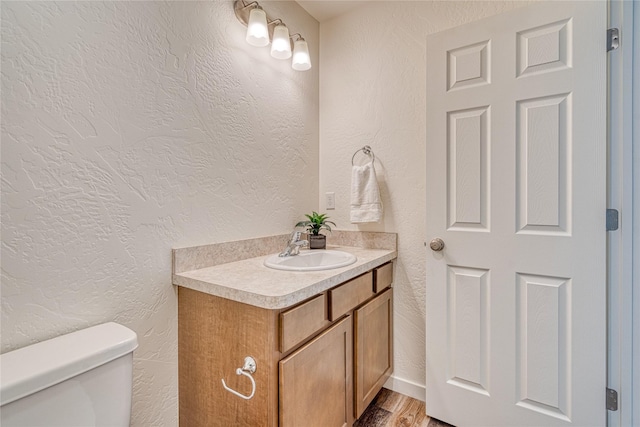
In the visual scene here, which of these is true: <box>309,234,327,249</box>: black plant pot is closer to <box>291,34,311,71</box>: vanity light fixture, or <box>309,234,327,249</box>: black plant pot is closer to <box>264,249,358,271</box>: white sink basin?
<box>264,249,358,271</box>: white sink basin

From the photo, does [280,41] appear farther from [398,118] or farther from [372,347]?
[372,347]

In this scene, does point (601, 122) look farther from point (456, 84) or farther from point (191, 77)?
point (191, 77)

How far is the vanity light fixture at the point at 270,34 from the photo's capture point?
138 cm

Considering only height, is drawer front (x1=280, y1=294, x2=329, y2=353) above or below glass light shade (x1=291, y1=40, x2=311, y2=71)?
below

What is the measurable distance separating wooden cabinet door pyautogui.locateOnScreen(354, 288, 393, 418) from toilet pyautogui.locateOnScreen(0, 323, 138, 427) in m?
0.91

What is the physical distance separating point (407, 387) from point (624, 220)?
1341 millimetres

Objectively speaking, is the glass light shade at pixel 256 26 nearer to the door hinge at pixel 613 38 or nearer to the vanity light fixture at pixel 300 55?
the vanity light fixture at pixel 300 55

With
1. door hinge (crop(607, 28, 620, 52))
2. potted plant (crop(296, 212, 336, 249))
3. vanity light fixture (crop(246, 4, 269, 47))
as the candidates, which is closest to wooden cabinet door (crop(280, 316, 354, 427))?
potted plant (crop(296, 212, 336, 249))

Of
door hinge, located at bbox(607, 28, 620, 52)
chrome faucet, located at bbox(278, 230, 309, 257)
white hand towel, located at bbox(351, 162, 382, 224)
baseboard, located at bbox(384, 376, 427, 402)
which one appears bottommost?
baseboard, located at bbox(384, 376, 427, 402)

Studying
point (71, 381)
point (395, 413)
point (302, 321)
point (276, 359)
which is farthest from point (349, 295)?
point (71, 381)

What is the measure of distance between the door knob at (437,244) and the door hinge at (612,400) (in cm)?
82

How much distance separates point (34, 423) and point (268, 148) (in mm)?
1346

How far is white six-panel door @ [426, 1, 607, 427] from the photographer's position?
1.17 meters

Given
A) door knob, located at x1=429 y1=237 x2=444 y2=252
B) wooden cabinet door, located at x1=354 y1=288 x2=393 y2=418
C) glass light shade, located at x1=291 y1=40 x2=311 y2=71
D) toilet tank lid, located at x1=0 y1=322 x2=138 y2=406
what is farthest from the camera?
glass light shade, located at x1=291 y1=40 x2=311 y2=71
